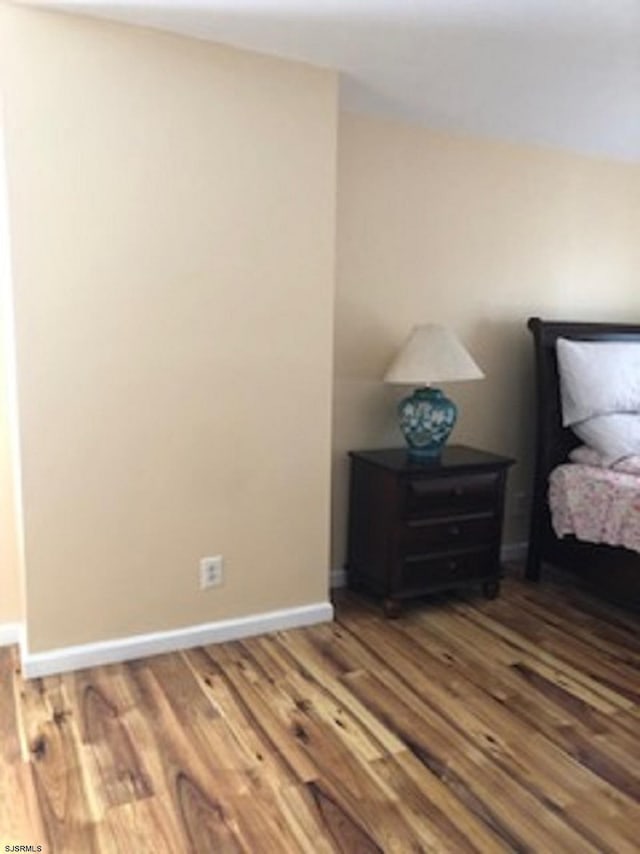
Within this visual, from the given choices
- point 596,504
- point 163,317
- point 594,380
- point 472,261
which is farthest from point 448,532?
point 163,317

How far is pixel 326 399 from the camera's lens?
8.79ft

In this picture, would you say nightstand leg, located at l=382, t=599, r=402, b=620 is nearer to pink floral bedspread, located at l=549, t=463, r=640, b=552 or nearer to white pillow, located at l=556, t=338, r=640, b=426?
pink floral bedspread, located at l=549, t=463, r=640, b=552

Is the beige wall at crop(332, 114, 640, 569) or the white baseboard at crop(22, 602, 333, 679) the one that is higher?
the beige wall at crop(332, 114, 640, 569)

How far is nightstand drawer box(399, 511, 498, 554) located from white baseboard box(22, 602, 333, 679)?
0.45 metres

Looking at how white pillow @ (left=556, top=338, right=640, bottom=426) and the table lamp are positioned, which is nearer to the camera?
the table lamp

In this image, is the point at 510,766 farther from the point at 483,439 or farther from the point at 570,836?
the point at 483,439

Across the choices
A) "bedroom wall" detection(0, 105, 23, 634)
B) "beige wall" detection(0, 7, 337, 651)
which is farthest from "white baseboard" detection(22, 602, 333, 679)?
"bedroom wall" detection(0, 105, 23, 634)

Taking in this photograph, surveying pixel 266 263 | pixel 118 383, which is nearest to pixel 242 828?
pixel 118 383

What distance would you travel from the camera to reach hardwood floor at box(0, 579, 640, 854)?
163 centimetres

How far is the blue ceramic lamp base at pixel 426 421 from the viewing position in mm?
2891

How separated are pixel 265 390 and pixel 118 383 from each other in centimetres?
55

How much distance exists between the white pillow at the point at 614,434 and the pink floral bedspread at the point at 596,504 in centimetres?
10

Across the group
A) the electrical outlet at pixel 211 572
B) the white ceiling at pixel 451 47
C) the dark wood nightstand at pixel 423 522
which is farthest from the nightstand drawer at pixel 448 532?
the white ceiling at pixel 451 47

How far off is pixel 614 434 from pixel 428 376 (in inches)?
36.6
